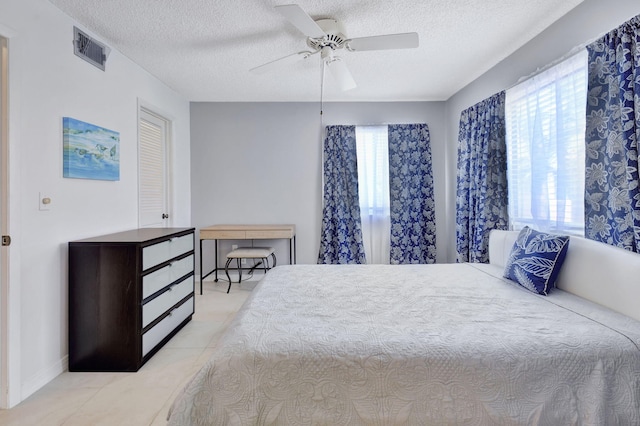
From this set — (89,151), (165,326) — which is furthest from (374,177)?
(89,151)

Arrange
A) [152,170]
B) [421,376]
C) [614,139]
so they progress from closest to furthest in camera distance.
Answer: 1. [421,376]
2. [614,139]
3. [152,170]

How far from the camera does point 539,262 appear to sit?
2.05 m

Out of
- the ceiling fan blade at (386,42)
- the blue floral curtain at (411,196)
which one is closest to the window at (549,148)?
the ceiling fan blade at (386,42)

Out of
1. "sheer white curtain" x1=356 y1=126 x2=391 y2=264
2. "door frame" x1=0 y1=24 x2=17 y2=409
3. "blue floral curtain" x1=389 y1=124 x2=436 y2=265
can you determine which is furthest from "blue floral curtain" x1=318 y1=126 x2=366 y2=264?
"door frame" x1=0 y1=24 x2=17 y2=409

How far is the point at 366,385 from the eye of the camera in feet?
4.05

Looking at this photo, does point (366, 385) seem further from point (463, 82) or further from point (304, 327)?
point (463, 82)

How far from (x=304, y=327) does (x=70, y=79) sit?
7.76ft

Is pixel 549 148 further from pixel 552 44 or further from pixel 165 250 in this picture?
pixel 165 250

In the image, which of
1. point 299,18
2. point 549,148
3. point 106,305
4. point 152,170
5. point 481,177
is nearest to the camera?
point 299,18

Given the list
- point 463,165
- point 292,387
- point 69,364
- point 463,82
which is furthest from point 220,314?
point 463,82

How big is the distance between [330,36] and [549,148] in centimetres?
188

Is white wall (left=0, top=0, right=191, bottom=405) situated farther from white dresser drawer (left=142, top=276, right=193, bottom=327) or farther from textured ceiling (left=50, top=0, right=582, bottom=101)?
white dresser drawer (left=142, top=276, right=193, bottom=327)

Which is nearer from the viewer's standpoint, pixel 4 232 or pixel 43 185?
pixel 4 232

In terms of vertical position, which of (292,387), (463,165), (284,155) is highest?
(284,155)
